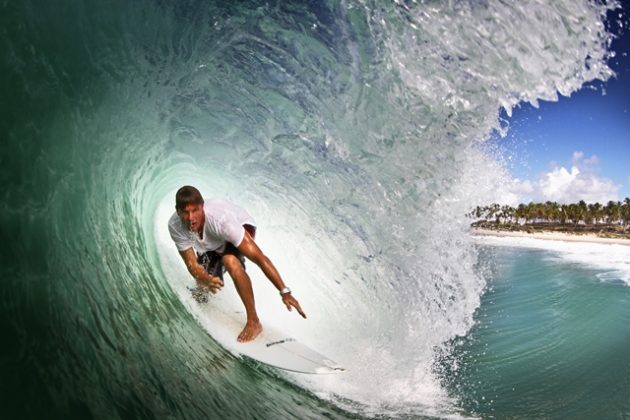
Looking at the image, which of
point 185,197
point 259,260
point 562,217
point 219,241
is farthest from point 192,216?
point 562,217

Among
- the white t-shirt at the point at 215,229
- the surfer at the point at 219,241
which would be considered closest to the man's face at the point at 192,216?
the surfer at the point at 219,241

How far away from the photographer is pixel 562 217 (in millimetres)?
89938

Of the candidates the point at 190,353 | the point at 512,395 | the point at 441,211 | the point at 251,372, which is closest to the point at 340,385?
the point at 251,372

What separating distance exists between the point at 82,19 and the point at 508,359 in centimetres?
657

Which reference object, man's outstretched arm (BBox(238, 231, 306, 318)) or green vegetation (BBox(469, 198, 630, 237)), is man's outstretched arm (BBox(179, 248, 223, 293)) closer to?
man's outstretched arm (BBox(238, 231, 306, 318))

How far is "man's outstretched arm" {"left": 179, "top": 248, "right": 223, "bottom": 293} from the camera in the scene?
3.96m

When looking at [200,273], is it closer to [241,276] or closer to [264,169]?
[241,276]

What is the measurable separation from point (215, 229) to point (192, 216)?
0.87ft

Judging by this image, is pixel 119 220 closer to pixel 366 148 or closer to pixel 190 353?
pixel 190 353

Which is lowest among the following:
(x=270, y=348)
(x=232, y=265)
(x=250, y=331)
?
(x=270, y=348)

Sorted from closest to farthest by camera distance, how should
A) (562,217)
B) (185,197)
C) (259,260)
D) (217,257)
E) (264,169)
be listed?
(185,197) → (259,260) → (217,257) → (264,169) → (562,217)

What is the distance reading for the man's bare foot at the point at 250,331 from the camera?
4.39 metres

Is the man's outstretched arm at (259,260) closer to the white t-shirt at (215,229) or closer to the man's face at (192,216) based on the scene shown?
the white t-shirt at (215,229)

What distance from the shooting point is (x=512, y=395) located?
17.9 ft
